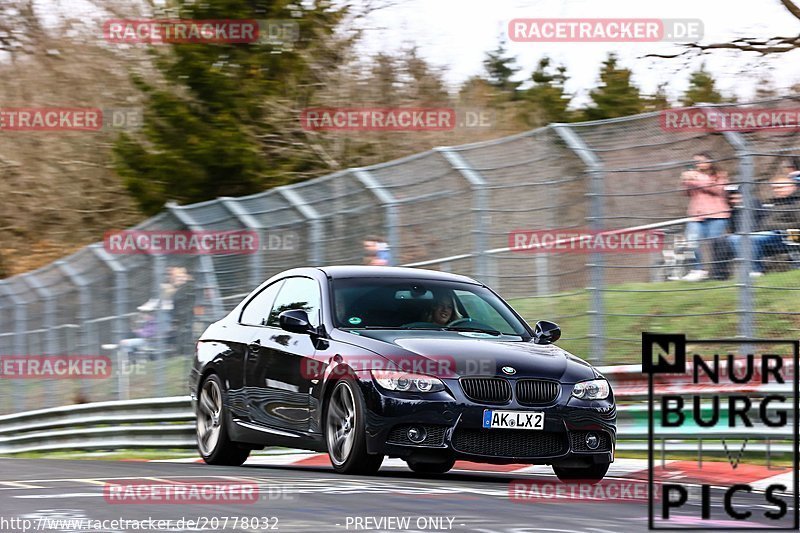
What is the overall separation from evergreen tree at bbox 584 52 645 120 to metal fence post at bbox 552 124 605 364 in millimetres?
16875

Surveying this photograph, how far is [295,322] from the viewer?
1041 cm

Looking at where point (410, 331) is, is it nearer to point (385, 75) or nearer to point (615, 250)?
point (615, 250)

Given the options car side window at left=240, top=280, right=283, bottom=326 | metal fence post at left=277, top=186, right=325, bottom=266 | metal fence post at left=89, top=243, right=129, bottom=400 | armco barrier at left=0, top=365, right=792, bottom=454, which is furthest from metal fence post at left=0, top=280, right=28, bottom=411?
car side window at left=240, top=280, right=283, bottom=326

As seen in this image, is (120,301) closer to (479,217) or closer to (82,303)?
(82,303)

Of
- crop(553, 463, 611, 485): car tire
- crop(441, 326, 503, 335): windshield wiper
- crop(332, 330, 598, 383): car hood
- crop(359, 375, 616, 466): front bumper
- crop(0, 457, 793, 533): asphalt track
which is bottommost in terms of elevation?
crop(553, 463, 611, 485): car tire

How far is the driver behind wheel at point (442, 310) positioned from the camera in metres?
10.5

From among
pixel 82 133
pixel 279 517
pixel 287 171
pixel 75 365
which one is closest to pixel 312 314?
pixel 279 517

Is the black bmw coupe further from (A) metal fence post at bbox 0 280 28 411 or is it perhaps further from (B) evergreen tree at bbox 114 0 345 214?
(B) evergreen tree at bbox 114 0 345 214

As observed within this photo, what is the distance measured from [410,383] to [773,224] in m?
3.69

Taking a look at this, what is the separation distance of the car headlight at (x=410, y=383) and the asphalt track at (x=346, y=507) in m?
0.58

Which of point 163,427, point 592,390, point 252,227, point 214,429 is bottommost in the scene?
point 163,427

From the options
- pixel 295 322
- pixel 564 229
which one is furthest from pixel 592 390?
pixel 564 229

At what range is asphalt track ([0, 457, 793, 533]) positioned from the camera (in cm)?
679

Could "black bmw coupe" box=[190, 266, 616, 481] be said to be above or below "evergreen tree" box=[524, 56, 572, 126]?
below
